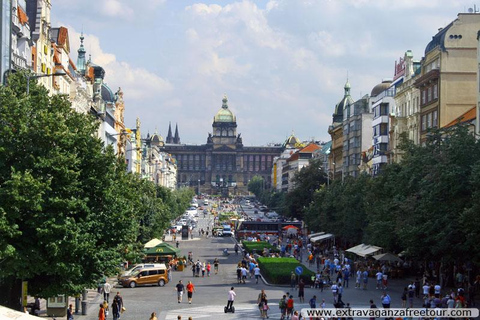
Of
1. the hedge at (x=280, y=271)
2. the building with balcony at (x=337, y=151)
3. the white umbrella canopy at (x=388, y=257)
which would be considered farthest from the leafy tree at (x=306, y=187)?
the white umbrella canopy at (x=388, y=257)

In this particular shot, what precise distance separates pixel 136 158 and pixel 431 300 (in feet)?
380

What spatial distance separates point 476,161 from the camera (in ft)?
162

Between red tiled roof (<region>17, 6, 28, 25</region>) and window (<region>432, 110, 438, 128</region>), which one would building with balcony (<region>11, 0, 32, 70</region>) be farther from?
window (<region>432, 110, 438, 128</region>)

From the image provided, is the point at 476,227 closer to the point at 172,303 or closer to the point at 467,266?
the point at 467,266

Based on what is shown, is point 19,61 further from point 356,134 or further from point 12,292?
point 356,134

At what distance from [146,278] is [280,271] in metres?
8.34

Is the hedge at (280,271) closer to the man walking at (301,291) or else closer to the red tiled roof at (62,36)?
the man walking at (301,291)

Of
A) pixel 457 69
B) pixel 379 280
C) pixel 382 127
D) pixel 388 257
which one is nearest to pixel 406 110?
pixel 382 127

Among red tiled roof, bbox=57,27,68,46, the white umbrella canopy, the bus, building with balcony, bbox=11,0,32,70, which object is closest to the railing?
building with balcony, bbox=11,0,32,70

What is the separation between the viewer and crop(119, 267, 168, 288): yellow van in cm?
6194

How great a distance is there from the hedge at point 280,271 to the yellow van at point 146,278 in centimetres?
678

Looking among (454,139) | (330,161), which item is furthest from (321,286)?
(330,161)

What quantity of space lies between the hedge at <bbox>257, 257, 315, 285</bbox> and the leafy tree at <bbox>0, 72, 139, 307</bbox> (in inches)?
906

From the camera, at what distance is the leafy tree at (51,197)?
3644cm
